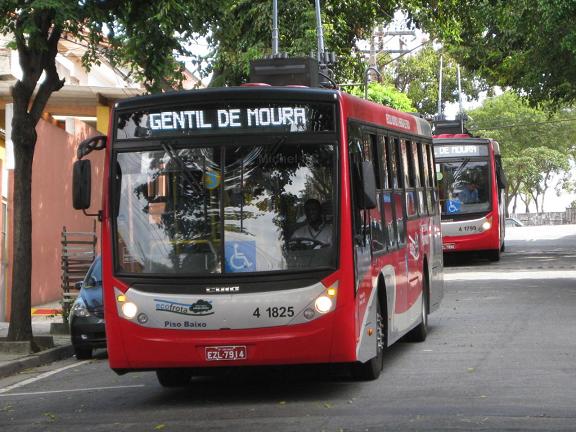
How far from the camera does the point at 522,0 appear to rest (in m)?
27.2

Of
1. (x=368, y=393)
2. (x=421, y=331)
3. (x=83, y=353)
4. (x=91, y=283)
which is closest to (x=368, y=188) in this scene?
(x=368, y=393)

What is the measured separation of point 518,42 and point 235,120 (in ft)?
85.0

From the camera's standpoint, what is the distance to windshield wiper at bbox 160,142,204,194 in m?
11.1

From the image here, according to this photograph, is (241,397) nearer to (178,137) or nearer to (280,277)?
(280,277)

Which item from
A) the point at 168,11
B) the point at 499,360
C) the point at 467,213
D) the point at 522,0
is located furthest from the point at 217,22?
the point at 467,213

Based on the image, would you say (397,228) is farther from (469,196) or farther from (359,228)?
(469,196)

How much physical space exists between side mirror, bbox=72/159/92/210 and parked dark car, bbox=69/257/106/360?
18.9 ft

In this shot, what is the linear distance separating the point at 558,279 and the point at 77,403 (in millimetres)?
17191

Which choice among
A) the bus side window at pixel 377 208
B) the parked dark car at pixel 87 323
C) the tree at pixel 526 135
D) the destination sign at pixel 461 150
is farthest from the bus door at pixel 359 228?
the tree at pixel 526 135

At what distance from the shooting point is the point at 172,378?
12594mm

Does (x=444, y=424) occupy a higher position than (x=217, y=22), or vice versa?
(x=217, y=22)

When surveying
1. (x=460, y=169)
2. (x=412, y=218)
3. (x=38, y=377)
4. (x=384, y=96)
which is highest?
(x=384, y=96)

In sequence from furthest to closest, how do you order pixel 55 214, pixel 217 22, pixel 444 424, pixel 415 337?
pixel 55 214 → pixel 217 22 → pixel 415 337 → pixel 444 424

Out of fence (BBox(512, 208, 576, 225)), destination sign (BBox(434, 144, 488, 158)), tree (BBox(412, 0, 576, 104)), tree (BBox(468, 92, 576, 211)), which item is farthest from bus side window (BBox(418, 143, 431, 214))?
fence (BBox(512, 208, 576, 225))
